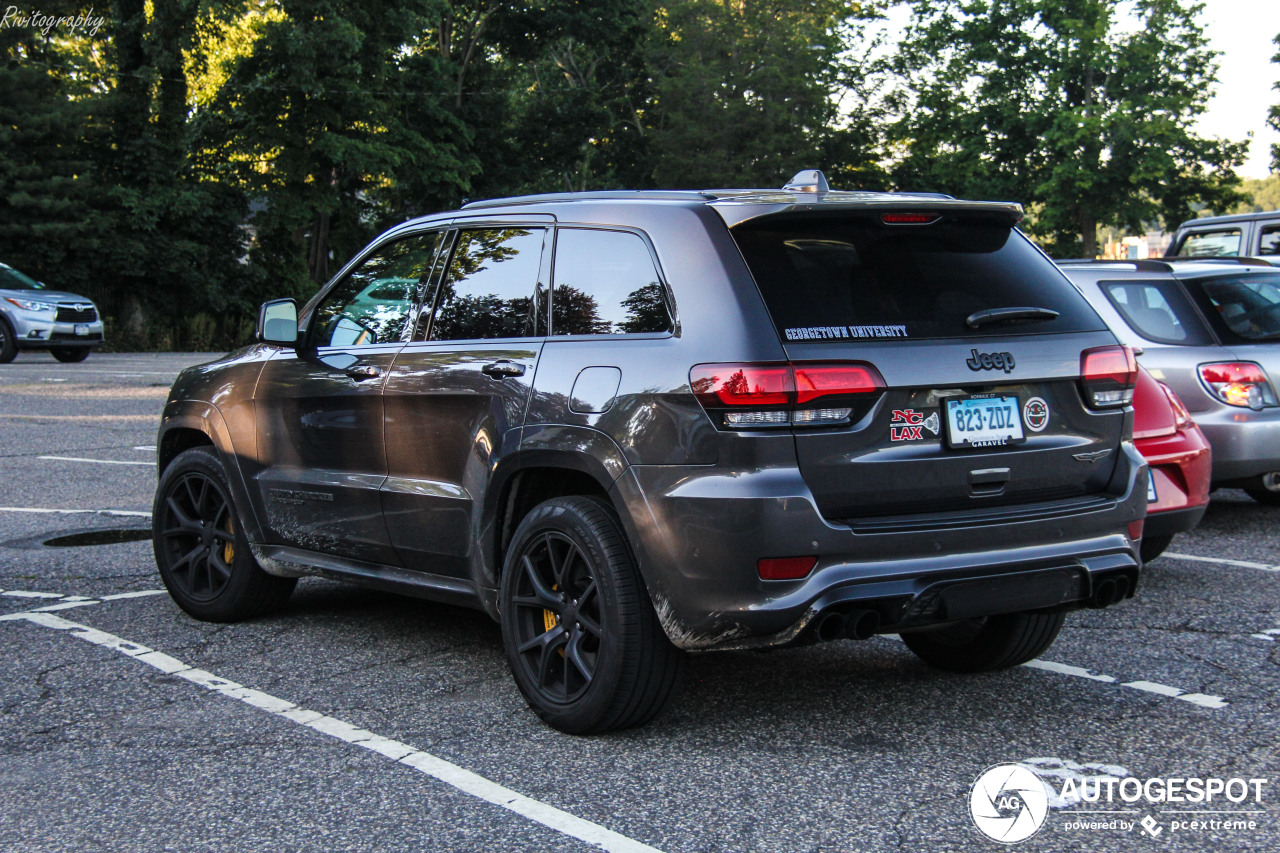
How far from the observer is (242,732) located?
14.4 feet

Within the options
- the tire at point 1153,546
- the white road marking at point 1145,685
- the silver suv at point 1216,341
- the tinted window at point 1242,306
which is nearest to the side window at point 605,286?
the white road marking at point 1145,685

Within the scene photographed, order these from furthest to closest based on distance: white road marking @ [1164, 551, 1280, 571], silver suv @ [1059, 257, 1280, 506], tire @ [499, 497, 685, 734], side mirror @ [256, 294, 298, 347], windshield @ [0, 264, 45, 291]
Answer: windshield @ [0, 264, 45, 291]
silver suv @ [1059, 257, 1280, 506]
white road marking @ [1164, 551, 1280, 571]
side mirror @ [256, 294, 298, 347]
tire @ [499, 497, 685, 734]

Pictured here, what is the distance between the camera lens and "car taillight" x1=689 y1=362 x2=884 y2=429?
384 centimetres

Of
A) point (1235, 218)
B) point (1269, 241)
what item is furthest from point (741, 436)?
point (1235, 218)

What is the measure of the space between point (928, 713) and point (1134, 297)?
15.6 ft

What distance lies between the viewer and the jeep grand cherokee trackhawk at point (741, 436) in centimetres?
387

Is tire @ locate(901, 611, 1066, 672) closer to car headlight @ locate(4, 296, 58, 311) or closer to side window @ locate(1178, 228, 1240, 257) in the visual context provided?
side window @ locate(1178, 228, 1240, 257)

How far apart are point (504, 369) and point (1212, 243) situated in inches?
556

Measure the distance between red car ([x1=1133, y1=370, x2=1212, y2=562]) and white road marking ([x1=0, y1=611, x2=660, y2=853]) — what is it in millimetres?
3779

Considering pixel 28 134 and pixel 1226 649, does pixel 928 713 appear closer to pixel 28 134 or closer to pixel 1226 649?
pixel 1226 649

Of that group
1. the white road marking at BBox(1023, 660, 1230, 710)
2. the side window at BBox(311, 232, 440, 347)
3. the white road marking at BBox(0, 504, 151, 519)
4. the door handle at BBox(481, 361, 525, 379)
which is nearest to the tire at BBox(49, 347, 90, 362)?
the white road marking at BBox(0, 504, 151, 519)

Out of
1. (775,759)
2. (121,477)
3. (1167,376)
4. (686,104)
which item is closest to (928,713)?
(775,759)

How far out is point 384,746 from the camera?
4.22 m

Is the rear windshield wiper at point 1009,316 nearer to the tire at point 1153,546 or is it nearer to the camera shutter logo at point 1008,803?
the camera shutter logo at point 1008,803
